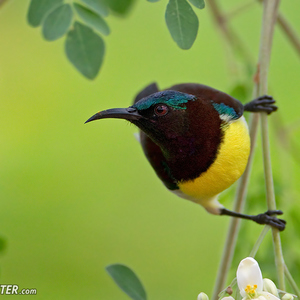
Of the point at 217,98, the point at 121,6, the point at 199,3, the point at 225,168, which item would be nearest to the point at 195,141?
the point at 225,168

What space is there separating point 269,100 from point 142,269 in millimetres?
2457

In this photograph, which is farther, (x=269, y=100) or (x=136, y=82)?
(x=136, y=82)

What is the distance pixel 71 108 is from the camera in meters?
4.38

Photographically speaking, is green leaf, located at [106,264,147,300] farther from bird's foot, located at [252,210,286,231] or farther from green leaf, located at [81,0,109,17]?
green leaf, located at [81,0,109,17]

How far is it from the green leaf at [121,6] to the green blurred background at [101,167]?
5.80 ft

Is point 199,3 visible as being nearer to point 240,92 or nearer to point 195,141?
point 195,141

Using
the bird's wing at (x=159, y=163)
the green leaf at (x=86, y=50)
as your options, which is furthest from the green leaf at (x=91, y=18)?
the bird's wing at (x=159, y=163)

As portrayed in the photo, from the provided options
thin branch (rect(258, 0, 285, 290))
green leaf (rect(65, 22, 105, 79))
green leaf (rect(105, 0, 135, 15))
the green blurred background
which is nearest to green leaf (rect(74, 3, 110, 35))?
green leaf (rect(65, 22, 105, 79))

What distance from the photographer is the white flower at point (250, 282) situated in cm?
122

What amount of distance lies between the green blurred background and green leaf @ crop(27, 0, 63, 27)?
208 centimetres

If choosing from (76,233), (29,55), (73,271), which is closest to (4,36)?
(29,55)

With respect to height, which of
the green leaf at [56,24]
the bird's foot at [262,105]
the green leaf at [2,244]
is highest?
the green leaf at [56,24]

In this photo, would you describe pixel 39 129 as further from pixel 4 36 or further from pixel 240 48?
pixel 240 48

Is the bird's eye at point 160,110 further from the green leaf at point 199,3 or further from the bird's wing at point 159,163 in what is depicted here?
the green leaf at point 199,3
